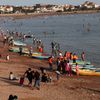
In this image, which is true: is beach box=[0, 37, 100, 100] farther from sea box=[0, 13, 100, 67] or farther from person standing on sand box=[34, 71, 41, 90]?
sea box=[0, 13, 100, 67]

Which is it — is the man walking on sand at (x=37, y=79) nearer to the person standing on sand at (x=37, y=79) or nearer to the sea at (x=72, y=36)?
the person standing on sand at (x=37, y=79)

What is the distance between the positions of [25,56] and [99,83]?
16.0m

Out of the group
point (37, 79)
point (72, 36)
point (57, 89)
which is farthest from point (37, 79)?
point (72, 36)

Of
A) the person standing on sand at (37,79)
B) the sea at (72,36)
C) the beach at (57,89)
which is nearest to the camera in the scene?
the beach at (57,89)

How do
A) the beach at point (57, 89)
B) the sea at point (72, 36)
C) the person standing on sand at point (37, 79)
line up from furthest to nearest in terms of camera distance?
1. the sea at point (72, 36)
2. the person standing on sand at point (37, 79)
3. the beach at point (57, 89)

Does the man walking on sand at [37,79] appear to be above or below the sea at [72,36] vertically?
above

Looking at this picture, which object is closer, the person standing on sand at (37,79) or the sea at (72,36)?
the person standing on sand at (37,79)

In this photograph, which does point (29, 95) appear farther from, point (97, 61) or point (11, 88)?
point (97, 61)

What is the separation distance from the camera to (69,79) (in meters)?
28.8

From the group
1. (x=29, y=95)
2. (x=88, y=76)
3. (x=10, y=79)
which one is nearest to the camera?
(x=29, y=95)

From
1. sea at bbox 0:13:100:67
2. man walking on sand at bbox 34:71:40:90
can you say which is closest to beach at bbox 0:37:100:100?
man walking on sand at bbox 34:71:40:90

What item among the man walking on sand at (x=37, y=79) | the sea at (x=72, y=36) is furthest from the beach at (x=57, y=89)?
the sea at (x=72, y=36)

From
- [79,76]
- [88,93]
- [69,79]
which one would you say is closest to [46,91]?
[88,93]

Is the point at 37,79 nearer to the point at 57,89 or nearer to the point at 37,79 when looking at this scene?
the point at 37,79
